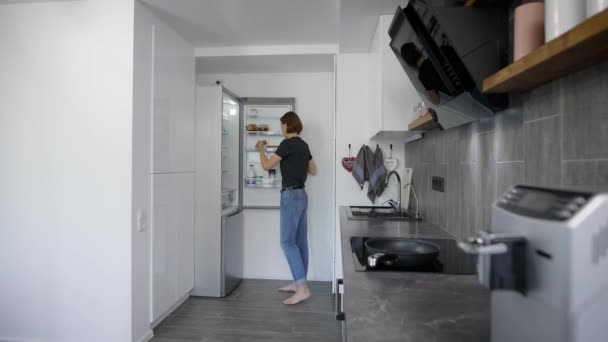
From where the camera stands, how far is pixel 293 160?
3041mm

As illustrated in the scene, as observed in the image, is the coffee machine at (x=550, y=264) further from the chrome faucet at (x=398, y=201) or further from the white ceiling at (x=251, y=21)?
the white ceiling at (x=251, y=21)

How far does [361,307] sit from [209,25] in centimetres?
258

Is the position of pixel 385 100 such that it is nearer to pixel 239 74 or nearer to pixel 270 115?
pixel 270 115

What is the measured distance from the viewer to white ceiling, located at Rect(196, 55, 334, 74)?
323cm

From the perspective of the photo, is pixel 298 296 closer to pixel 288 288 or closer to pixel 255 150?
pixel 288 288

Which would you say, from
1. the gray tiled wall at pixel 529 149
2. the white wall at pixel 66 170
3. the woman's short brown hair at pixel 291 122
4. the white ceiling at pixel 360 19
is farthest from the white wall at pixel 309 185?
the gray tiled wall at pixel 529 149

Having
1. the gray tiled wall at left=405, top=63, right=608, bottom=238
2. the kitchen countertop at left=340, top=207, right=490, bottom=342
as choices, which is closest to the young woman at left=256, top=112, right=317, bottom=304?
the gray tiled wall at left=405, top=63, right=608, bottom=238

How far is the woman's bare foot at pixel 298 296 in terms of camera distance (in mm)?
2969

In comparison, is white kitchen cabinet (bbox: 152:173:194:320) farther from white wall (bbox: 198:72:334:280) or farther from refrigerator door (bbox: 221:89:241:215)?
white wall (bbox: 198:72:334:280)

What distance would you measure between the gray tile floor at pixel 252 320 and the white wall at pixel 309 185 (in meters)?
0.40

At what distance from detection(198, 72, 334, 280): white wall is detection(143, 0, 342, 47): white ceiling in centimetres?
62

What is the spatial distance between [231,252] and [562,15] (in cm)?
311

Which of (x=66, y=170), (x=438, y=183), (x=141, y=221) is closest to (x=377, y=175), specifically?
(x=438, y=183)

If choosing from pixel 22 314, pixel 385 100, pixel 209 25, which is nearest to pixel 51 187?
pixel 22 314
